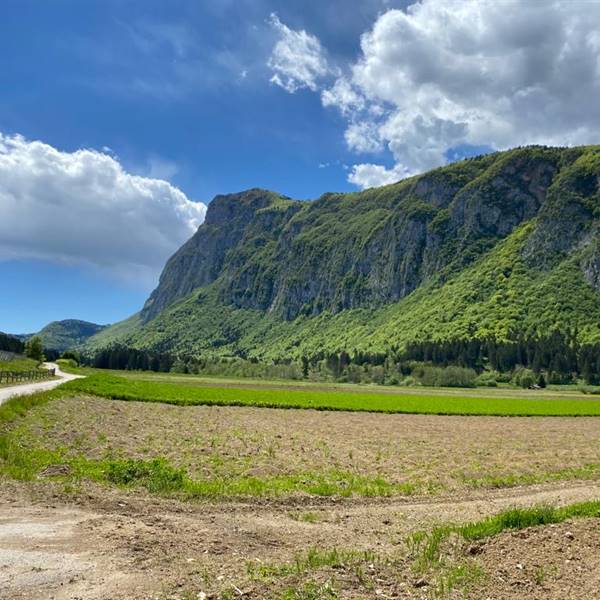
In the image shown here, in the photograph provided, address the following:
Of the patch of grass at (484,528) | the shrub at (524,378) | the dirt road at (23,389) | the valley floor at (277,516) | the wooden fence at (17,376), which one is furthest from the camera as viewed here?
the shrub at (524,378)

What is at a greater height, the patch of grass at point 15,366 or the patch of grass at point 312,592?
the patch of grass at point 15,366

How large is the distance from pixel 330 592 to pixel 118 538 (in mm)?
5504

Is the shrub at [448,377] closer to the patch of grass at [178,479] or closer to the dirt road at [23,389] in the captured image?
the dirt road at [23,389]

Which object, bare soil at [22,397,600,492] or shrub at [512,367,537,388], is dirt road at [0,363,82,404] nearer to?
bare soil at [22,397,600,492]

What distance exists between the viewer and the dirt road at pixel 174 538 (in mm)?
9672

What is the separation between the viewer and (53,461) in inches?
840

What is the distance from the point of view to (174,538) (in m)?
12.5

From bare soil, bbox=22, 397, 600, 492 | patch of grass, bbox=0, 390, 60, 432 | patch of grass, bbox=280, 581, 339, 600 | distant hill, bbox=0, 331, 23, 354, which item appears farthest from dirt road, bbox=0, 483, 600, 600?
distant hill, bbox=0, 331, 23, 354

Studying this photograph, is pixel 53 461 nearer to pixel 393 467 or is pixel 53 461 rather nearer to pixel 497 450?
pixel 393 467

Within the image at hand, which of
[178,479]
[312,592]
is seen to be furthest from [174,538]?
[178,479]

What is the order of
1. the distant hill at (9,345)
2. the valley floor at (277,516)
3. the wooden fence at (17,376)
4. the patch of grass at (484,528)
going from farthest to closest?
the distant hill at (9,345), the wooden fence at (17,376), the patch of grass at (484,528), the valley floor at (277,516)

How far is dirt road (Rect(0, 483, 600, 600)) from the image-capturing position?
9672 mm

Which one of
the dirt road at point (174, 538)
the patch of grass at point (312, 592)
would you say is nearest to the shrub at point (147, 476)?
the dirt road at point (174, 538)

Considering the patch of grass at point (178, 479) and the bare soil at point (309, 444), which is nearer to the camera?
the patch of grass at point (178, 479)
